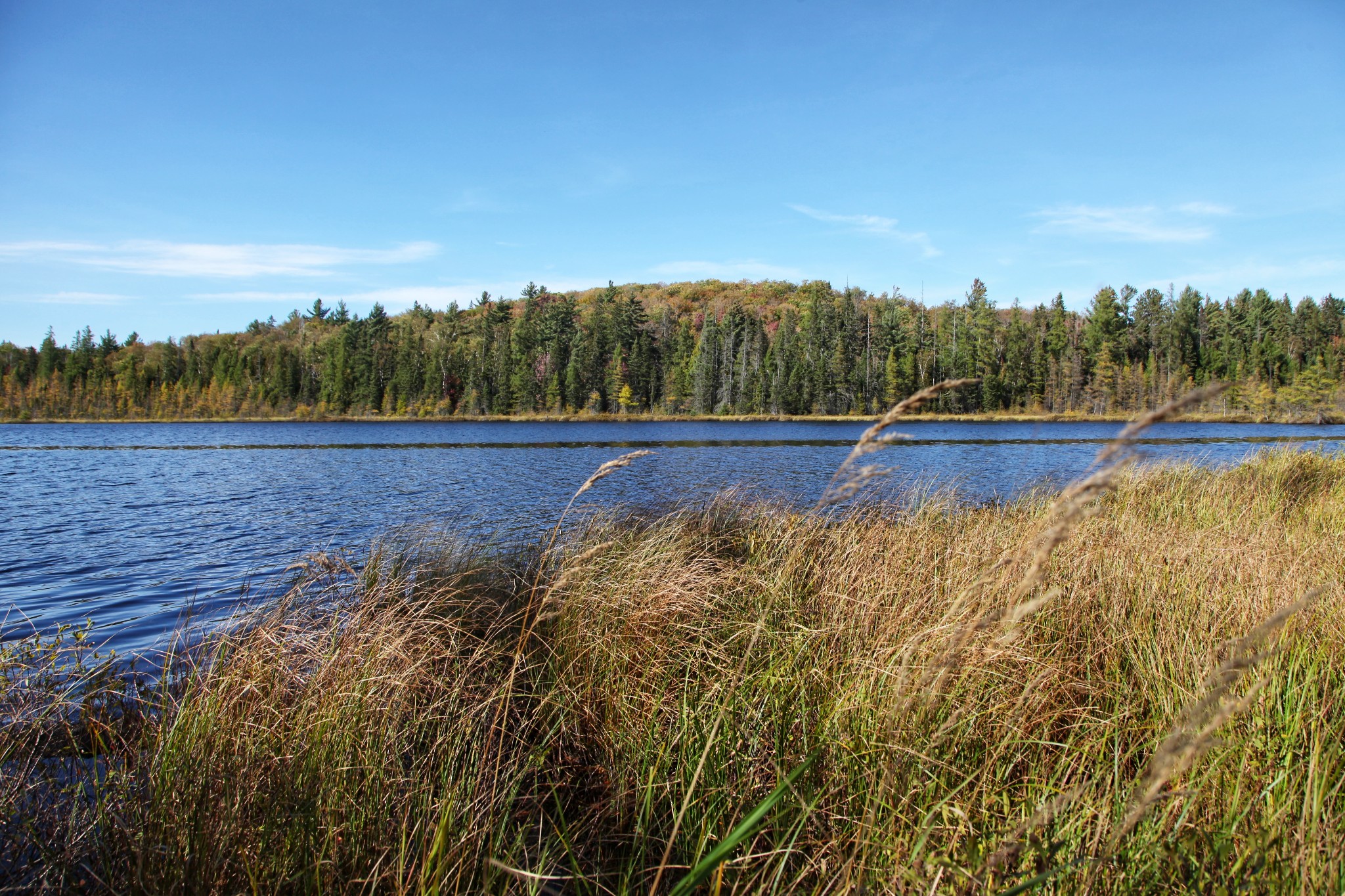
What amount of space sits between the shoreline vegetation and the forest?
2951 inches

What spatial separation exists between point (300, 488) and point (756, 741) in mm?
21869

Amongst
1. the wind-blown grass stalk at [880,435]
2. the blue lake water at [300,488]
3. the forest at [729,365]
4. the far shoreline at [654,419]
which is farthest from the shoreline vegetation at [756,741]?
the forest at [729,365]

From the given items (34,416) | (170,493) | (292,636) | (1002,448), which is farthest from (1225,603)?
(34,416)

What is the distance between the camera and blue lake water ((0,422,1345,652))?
373 inches

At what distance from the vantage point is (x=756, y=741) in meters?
2.84

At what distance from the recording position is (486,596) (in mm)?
5828

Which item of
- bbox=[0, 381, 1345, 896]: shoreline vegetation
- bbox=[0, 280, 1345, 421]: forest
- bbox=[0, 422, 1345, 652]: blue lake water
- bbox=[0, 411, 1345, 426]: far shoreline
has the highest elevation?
bbox=[0, 280, 1345, 421]: forest

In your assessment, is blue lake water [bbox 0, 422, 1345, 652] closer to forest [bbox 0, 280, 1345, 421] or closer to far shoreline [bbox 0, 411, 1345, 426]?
far shoreline [bbox 0, 411, 1345, 426]

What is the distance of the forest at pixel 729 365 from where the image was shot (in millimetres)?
79688

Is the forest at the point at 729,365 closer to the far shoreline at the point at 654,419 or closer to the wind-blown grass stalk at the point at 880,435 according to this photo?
the far shoreline at the point at 654,419

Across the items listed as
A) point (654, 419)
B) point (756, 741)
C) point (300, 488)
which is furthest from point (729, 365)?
point (756, 741)

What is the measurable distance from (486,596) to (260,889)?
11.6ft

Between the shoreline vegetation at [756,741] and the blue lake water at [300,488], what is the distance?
124cm

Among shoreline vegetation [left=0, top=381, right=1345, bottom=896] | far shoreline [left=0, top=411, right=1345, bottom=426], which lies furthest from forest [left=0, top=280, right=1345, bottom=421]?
shoreline vegetation [left=0, top=381, right=1345, bottom=896]
